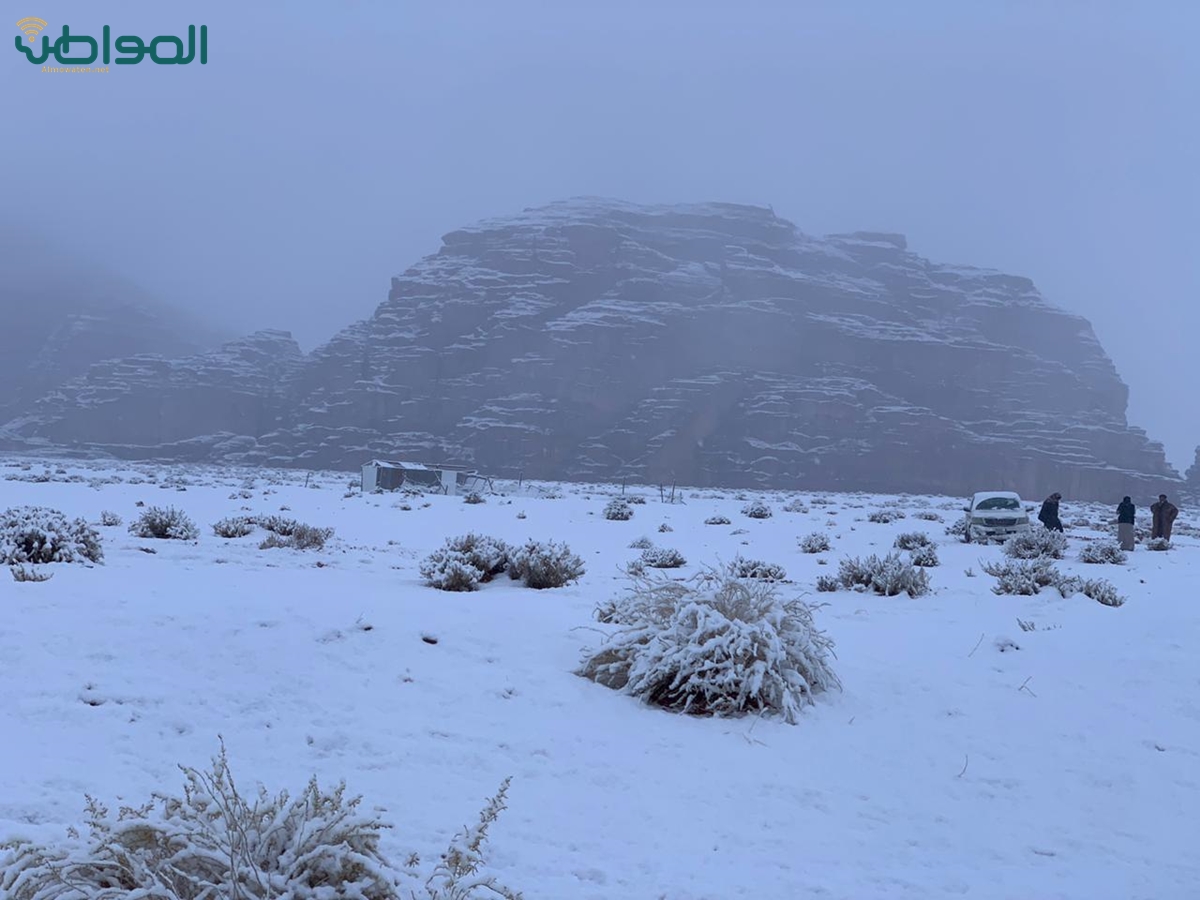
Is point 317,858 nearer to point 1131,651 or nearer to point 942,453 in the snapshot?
point 1131,651

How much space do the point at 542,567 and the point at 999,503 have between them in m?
20.3

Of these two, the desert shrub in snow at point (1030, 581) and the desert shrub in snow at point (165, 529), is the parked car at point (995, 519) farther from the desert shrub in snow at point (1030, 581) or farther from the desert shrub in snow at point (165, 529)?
the desert shrub in snow at point (165, 529)

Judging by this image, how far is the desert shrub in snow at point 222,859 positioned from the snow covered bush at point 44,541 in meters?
6.54

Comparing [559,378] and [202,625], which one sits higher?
[559,378]

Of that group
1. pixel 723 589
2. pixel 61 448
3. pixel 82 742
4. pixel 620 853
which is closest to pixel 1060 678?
pixel 723 589

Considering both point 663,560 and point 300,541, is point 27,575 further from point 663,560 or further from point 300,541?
point 663,560

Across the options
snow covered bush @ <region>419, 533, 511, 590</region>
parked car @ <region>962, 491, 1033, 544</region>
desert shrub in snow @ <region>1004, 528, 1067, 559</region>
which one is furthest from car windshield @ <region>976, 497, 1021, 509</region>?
snow covered bush @ <region>419, 533, 511, 590</region>

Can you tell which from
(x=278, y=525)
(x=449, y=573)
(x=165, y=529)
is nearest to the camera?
(x=449, y=573)

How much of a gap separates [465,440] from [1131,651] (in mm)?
144918

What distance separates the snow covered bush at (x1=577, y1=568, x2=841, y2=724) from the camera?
612cm

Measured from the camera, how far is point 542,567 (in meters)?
10.8

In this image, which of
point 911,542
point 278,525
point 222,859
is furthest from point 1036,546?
point 222,859

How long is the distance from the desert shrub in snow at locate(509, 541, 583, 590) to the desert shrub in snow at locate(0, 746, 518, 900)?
7.38m

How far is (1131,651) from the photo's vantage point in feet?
26.6
